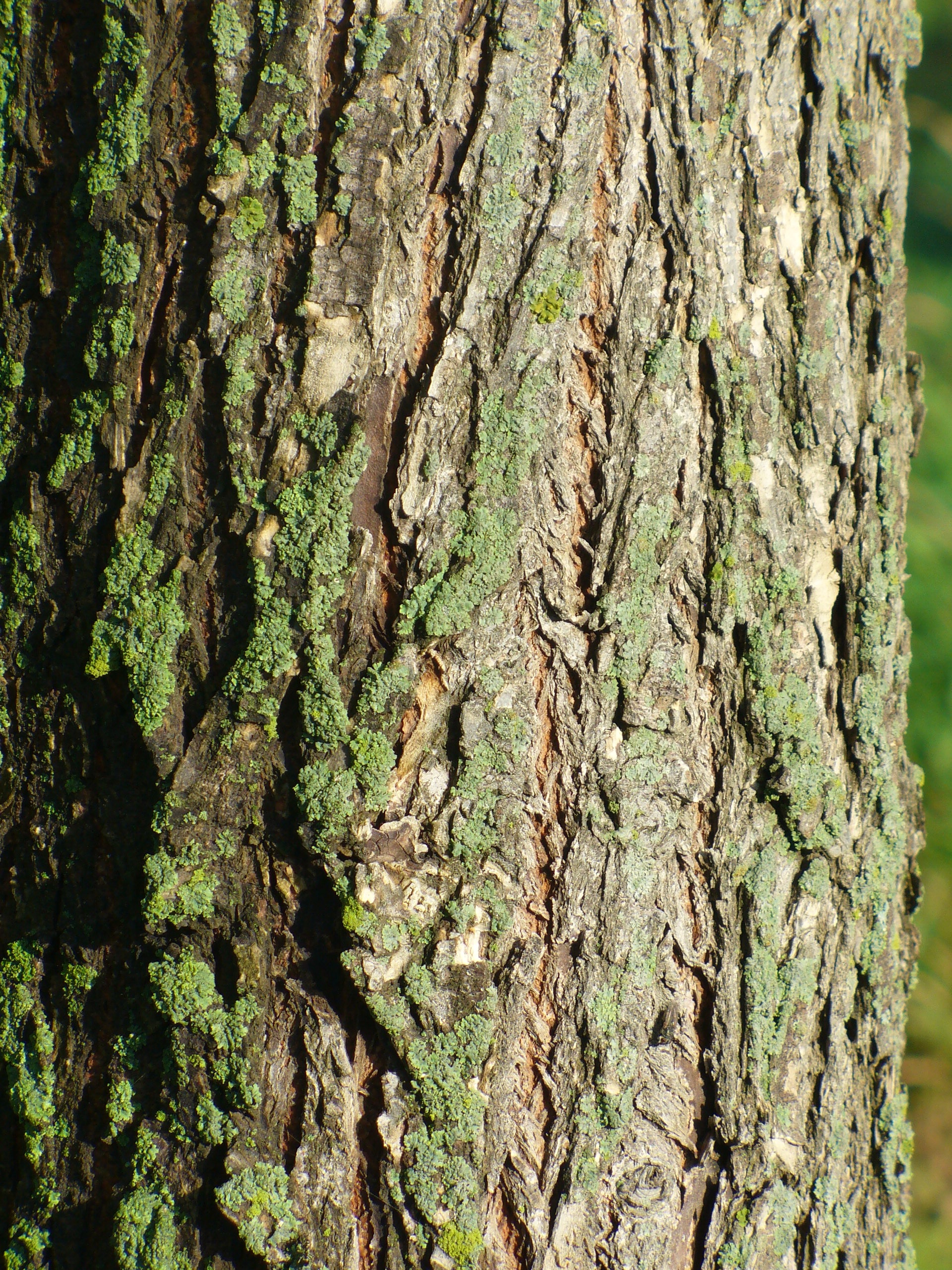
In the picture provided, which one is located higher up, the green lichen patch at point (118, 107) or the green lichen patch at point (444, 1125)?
the green lichen patch at point (118, 107)

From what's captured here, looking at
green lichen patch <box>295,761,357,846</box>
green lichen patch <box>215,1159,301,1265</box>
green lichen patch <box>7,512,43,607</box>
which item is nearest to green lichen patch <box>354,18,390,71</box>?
green lichen patch <box>7,512,43,607</box>

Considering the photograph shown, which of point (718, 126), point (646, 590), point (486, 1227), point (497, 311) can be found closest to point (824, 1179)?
point (486, 1227)

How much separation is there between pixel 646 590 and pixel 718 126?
0.55m

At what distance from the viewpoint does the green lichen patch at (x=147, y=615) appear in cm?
106

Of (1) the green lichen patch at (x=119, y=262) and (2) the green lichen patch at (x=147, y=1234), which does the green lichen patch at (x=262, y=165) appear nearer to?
(1) the green lichen patch at (x=119, y=262)

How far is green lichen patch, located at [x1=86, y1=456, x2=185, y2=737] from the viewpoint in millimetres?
→ 1056

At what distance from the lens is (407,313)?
101cm

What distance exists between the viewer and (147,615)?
41.7 inches

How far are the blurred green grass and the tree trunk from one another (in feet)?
6.03

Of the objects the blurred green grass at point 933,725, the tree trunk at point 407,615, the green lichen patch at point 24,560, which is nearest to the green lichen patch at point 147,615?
the tree trunk at point 407,615

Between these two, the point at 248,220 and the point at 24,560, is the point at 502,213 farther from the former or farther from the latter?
the point at 24,560

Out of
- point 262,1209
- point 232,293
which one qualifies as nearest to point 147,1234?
point 262,1209

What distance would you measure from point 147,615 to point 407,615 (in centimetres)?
30

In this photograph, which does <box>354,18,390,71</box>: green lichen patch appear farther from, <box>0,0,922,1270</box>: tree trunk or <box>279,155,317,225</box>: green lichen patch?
<box>279,155,317,225</box>: green lichen patch
